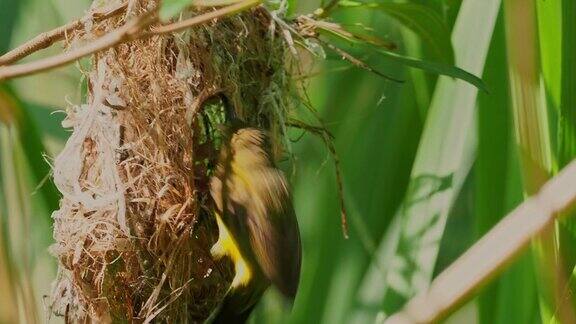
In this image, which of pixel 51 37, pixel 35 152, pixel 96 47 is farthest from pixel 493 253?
pixel 35 152

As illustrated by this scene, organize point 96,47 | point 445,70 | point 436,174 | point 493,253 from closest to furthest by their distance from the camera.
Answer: point 493,253
point 96,47
point 445,70
point 436,174

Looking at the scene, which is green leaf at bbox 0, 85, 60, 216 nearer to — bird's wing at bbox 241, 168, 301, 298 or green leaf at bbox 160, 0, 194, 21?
bird's wing at bbox 241, 168, 301, 298

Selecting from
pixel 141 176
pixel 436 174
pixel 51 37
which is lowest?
pixel 436 174

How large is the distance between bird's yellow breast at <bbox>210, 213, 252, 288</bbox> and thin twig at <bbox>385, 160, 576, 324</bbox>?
1.26m

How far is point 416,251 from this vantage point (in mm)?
1916

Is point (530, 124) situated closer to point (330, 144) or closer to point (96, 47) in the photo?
point (96, 47)

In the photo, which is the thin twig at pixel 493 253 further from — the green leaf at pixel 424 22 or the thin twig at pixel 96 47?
the green leaf at pixel 424 22

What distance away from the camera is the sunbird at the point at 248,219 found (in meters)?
1.84

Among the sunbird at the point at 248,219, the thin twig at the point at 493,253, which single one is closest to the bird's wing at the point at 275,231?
the sunbird at the point at 248,219

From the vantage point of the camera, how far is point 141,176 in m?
1.83

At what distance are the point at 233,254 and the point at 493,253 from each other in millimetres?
1318

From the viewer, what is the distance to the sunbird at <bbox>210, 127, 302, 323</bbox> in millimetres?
1838

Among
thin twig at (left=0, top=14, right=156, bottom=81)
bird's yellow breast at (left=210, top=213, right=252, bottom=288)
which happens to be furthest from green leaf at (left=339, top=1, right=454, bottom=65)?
thin twig at (left=0, top=14, right=156, bottom=81)

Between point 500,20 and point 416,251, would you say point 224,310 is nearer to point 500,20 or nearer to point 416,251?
point 416,251
